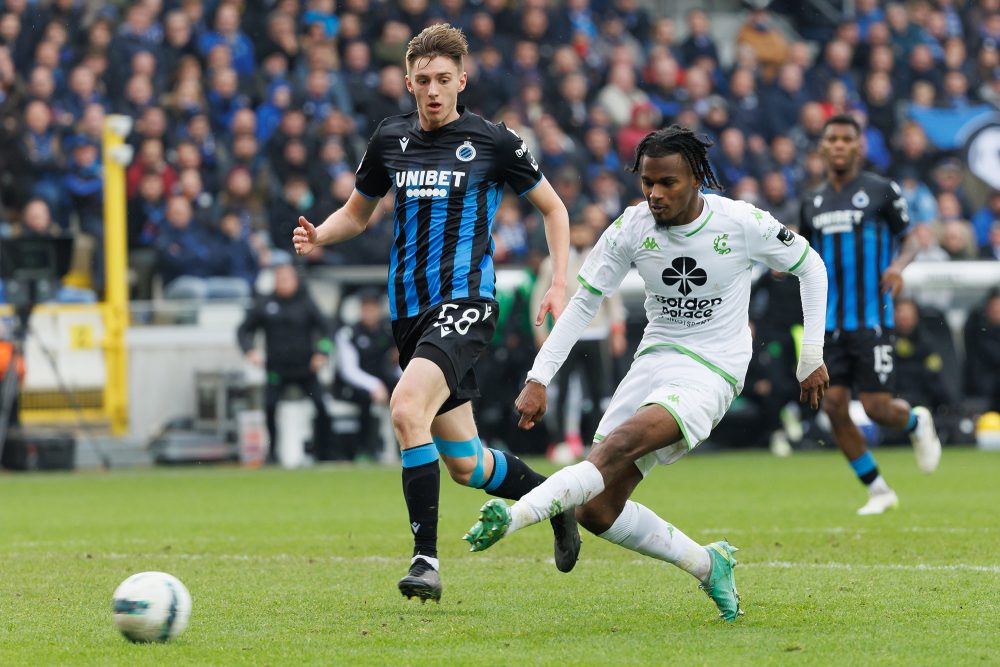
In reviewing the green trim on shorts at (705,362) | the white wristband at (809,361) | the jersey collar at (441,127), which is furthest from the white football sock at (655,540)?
the jersey collar at (441,127)

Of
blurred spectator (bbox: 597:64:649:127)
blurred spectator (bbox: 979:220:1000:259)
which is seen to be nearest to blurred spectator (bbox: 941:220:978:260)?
blurred spectator (bbox: 979:220:1000:259)

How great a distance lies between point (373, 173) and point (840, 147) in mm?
4396

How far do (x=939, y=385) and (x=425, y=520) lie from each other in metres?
12.5

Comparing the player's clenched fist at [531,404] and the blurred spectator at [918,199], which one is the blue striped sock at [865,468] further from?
the blurred spectator at [918,199]

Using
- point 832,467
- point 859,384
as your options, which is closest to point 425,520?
point 859,384

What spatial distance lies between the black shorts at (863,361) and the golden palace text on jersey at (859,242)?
68 mm

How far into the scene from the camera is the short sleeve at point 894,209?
11.0 metres

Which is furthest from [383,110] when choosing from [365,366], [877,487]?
[877,487]

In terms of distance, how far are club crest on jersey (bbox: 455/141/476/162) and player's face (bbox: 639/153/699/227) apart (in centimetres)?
111

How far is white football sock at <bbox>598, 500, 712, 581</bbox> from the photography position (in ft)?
20.4

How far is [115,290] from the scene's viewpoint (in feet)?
56.1

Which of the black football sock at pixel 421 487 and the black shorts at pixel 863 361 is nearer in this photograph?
the black football sock at pixel 421 487

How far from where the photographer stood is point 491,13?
70.7ft

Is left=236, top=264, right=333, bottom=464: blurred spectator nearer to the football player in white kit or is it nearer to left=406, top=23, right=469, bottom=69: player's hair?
left=406, top=23, right=469, bottom=69: player's hair
